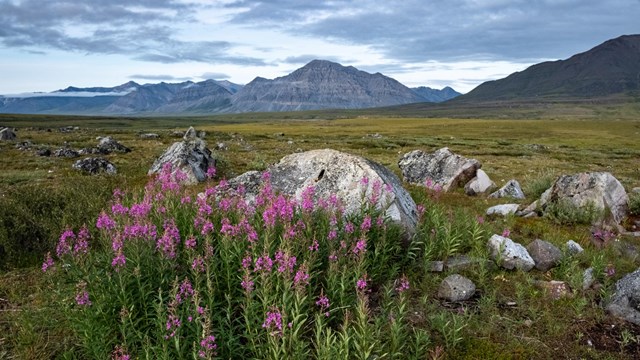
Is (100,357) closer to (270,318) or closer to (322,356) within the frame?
(270,318)

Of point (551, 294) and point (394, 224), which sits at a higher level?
point (394, 224)

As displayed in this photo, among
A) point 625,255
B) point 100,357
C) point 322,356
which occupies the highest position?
point 322,356

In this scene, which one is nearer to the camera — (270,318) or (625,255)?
(270,318)

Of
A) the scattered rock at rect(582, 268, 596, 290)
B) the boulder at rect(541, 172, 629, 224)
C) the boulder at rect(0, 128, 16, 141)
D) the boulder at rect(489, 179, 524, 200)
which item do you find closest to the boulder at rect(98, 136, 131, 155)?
the boulder at rect(0, 128, 16, 141)

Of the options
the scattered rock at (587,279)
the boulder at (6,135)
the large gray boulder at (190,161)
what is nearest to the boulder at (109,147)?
the boulder at (6,135)

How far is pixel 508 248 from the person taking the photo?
9.08 m

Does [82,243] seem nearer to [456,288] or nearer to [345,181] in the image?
[456,288]

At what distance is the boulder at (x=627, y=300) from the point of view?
7.30 meters

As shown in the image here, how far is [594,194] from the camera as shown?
15.0m

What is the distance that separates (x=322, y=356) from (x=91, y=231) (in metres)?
7.08

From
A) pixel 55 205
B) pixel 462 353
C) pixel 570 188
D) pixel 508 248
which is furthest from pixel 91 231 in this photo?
pixel 570 188

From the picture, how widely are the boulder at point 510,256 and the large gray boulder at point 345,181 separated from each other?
1720 mm

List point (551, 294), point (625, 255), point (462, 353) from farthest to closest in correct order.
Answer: point (625, 255), point (551, 294), point (462, 353)

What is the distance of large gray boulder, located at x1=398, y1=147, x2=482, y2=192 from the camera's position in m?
23.0
